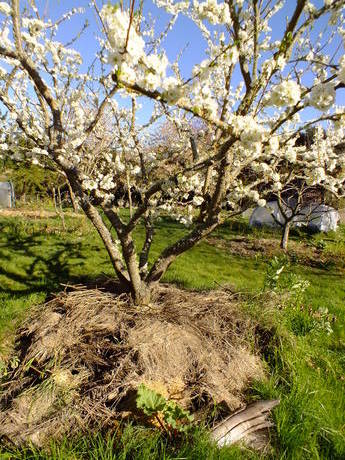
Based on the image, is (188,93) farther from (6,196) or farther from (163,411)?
(6,196)

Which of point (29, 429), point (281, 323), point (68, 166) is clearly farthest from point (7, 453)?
point (281, 323)

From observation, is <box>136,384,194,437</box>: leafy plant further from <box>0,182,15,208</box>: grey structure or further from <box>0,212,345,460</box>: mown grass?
<box>0,182,15,208</box>: grey structure

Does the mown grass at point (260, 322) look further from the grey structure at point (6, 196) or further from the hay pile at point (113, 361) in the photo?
the grey structure at point (6, 196)

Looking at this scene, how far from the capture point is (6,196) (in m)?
14.4

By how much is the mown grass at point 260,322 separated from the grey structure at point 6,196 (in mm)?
6349

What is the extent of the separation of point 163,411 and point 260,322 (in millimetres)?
1650

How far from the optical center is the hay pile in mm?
2537

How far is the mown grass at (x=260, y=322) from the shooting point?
7.10 feet

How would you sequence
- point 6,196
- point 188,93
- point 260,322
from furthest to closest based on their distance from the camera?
point 6,196 < point 260,322 < point 188,93

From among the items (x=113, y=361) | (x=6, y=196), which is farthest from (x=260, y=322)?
(x=6, y=196)

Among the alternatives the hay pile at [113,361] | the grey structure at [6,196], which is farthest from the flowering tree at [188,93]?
the grey structure at [6,196]

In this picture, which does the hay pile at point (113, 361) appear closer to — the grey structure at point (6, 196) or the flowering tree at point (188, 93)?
the flowering tree at point (188, 93)

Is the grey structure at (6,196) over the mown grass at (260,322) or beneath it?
over

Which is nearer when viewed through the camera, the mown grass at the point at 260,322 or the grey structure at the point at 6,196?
the mown grass at the point at 260,322
